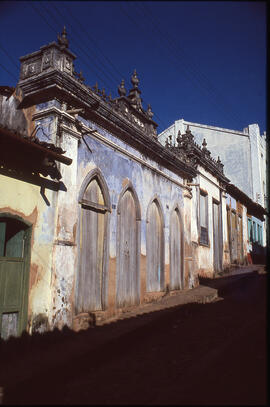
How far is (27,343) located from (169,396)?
3.15 metres

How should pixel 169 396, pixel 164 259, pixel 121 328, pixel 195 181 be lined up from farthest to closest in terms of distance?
pixel 195 181 < pixel 164 259 < pixel 121 328 < pixel 169 396

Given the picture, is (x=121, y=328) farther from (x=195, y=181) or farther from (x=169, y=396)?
(x=195, y=181)

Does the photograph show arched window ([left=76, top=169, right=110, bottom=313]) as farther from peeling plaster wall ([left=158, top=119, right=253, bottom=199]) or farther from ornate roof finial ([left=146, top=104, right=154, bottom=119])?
peeling plaster wall ([left=158, top=119, right=253, bottom=199])

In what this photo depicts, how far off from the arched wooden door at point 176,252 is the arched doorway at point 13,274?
19.1 feet

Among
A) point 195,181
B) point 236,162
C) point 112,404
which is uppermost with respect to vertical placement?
point 236,162

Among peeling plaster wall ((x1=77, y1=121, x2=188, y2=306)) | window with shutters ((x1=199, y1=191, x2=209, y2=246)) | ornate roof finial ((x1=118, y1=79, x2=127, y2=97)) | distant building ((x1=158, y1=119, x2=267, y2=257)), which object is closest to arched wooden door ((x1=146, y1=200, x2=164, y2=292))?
peeling plaster wall ((x1=77, y1=121, x2=188, y2=306))

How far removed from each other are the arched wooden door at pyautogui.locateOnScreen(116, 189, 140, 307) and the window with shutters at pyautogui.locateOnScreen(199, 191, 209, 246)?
478cm

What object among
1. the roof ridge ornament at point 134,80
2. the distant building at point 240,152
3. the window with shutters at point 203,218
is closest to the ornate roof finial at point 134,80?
the roof ridge ornament at point 134,80

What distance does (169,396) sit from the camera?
3576mm

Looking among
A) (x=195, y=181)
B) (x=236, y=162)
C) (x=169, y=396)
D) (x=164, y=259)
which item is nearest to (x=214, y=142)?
(x=236, y=162)

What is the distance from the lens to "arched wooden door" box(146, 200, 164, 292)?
988 centimetres

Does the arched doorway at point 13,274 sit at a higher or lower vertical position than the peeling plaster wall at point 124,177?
lower

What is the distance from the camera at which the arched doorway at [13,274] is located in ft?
19.0

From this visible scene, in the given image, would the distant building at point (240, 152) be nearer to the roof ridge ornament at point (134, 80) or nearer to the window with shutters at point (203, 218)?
the window with shutters at point (203, 218)
